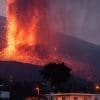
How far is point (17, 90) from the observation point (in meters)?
160

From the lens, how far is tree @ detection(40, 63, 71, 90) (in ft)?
555

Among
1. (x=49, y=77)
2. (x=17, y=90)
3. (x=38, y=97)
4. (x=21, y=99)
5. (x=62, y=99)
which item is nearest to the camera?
(x=62, y=99)

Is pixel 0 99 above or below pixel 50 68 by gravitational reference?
below

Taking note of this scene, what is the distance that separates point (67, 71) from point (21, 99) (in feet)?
119

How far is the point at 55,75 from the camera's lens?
16988cm

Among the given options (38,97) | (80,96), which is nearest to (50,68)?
(38,97)

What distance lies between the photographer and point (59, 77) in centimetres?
16962

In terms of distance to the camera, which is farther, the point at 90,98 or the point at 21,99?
the point at 21,99

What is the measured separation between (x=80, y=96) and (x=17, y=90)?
43.8 m

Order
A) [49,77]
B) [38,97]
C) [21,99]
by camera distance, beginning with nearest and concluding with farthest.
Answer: [38,97], [21,99], [49,77]

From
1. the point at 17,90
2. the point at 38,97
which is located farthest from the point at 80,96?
the point at 17,90

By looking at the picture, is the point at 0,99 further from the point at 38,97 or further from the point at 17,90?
the point at 17,90

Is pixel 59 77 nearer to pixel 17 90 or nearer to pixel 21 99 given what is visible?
pixel 17 90

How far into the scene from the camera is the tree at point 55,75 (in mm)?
169200
